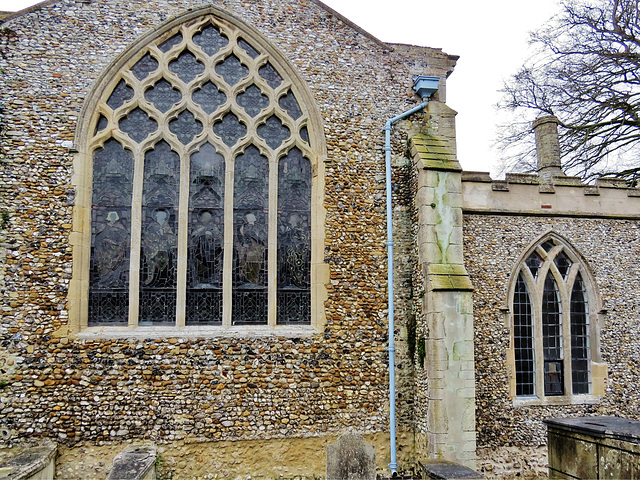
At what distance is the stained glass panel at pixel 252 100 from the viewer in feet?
27.9

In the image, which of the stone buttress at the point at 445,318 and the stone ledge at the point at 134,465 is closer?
the stone ledge at the point at 134,465

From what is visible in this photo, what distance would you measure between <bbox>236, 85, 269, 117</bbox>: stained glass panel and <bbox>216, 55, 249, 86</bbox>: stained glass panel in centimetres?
26

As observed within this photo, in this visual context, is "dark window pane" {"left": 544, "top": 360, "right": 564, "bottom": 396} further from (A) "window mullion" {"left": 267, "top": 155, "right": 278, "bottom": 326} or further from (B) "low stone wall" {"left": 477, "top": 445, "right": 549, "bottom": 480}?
(A) "window mullion" {"left": 267, "top": 155, "right": 278, "bottom": 326}

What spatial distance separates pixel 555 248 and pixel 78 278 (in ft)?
29.2

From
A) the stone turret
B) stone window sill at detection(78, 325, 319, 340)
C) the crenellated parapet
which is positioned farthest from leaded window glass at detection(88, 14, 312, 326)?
the stone turret

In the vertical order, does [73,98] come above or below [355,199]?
above

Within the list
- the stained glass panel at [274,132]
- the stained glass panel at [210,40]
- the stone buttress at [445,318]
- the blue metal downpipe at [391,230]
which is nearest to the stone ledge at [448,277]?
the stone buttress at [445,318]

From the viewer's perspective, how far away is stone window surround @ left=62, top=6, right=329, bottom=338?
7.49m

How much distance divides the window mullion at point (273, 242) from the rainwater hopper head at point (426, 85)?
9.75ft

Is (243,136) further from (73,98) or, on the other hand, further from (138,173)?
(73,98)

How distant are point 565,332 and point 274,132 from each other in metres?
6.96

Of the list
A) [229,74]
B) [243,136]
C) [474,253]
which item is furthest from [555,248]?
[229,74]

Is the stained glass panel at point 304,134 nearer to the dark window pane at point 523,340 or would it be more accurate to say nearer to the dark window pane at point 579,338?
the dark window pane at point 523,340

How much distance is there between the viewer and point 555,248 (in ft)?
32.0
